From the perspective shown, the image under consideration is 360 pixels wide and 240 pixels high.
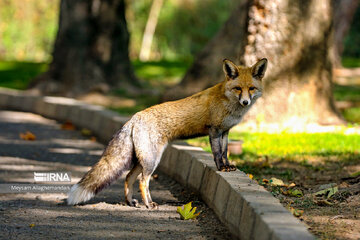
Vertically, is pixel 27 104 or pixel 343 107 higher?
pixel 343 107

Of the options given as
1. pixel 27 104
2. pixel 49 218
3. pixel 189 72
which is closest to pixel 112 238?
pixel 49 218

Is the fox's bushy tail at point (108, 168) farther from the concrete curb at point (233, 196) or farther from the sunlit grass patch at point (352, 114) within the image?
the sunlit grass patch at point (352, 114)

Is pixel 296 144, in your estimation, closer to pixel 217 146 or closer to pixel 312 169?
pixel 312 169

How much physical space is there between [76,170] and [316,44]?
17.5ft

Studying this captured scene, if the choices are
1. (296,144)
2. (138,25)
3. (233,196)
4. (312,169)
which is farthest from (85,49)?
(138,25)

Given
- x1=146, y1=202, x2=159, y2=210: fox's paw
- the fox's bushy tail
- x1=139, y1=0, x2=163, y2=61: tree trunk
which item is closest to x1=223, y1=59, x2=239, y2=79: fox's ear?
the fox's bushy tail

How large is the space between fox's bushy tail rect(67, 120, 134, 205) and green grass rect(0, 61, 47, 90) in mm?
13753

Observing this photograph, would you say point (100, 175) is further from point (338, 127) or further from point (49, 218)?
point (338, 127)

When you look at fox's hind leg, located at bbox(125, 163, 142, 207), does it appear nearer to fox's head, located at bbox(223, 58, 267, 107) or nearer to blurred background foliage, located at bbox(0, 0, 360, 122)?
fox's head, located at bbox(223, 58, 267, 107)

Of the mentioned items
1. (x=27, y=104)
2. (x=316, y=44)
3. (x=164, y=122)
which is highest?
(x=316, y=44)

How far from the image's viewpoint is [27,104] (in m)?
15.7

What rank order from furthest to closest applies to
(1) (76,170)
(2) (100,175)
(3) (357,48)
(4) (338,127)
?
(3) (357,48) → (4) (338,127) → (1) (76,170) → (2) (100,175)

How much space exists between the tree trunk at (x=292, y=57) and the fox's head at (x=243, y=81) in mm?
4199

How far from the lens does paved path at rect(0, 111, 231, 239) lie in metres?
5.36
